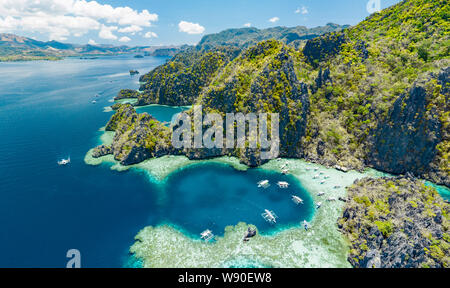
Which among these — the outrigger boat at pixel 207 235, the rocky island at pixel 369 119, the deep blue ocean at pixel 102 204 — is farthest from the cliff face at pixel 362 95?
the outrigger boat at pixel 207 235

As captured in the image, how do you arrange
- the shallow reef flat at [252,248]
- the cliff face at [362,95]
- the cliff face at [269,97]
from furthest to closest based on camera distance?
the cliff face at [269,97]
the cliff face at [362,95]
the shallow reef flat at [252,248]

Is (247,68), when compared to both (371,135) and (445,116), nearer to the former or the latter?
(371,135)

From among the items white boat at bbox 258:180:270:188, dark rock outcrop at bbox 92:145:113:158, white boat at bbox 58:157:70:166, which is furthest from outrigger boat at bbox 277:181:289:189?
white boat at bbox 58:157:70:166

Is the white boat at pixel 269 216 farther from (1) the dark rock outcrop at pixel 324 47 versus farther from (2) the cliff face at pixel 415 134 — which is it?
(1) the dark rock outcrop at pixel 324 47

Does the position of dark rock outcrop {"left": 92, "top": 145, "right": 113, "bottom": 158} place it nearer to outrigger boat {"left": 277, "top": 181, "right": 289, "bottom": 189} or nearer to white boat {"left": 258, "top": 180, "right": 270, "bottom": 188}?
white boat {"left": 258, "top": 180, "right": 270, "bottom": 188}

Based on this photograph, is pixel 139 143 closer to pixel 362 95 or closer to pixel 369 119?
pixel 369 119
